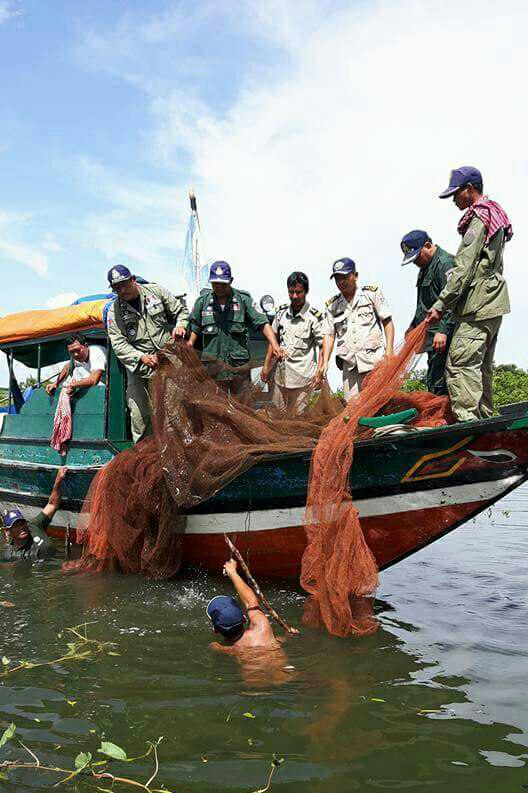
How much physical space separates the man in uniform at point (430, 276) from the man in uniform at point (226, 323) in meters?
1.49

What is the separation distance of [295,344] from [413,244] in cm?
156

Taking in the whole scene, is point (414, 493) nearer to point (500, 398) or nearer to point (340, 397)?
point (340, 397)

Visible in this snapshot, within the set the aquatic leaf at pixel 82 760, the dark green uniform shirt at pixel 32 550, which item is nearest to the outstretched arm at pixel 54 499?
the dark green uniform shirt at pixel 32 550

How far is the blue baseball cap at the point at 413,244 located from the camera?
5691mm

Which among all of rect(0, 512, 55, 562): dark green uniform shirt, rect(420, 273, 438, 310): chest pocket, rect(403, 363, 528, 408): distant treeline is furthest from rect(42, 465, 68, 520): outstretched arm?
rect(403, 363, 528, 408): distant treeline

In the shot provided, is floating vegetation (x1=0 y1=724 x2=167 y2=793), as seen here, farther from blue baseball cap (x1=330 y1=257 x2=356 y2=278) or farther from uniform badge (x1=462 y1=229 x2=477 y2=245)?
blue baseball cap (x1=330 y1=257 x2=356 y2=278)

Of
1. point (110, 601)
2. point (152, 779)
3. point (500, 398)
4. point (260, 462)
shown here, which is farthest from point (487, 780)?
point (500, 398)

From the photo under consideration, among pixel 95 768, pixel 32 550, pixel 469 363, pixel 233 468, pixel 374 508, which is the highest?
pixel 469 363

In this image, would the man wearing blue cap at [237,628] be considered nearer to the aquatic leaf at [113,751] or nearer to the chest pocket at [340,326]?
the aquatic leaf at [113,751]

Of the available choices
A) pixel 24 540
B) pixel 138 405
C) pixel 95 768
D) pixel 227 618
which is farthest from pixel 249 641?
pixel 24 540

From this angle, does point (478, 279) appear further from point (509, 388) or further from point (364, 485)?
point (509, 388)

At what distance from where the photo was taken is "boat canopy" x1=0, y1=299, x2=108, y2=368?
773 centimetres

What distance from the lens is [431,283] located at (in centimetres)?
580

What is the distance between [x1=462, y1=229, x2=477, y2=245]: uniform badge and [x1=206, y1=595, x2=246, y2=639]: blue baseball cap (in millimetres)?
3074
